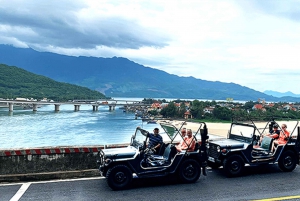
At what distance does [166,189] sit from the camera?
24.6 feet

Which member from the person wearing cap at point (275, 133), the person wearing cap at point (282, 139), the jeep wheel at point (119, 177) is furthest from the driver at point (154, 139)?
the person wearing cap at point (275, 133)

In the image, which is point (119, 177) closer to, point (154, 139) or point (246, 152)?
point (154, 139)

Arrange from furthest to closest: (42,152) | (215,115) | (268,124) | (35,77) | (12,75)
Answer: (35,77)
(12,75)
(215,115)
(268,124)
(42,152)

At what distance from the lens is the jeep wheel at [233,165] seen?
859 centimetres

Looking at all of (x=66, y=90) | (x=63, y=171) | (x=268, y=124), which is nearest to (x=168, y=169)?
(x=63, y=171)

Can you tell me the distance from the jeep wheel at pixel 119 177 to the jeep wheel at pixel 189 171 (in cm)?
150

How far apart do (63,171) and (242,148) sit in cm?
548

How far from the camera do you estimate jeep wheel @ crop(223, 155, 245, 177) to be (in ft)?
28.2

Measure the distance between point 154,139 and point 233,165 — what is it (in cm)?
251

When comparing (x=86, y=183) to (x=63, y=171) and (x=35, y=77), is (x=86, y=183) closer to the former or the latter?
(x=63, y=171)

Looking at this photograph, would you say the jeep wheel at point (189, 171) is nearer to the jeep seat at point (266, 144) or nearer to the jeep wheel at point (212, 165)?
the jeep wheel at point (212, 165)

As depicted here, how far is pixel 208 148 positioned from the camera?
30.8 feet

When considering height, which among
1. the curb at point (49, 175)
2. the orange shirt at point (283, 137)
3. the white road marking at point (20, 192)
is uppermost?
the orange shirt at point (283, 137)

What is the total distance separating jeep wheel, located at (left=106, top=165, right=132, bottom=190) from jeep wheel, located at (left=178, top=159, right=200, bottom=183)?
1.50m
